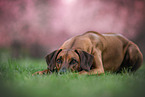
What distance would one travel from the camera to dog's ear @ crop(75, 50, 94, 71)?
4566mm

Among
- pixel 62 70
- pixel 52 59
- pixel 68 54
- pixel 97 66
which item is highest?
pixel 68 54

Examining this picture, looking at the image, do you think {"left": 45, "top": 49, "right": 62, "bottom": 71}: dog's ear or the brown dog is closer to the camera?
the brown dog

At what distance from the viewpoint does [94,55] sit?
16.7 feet

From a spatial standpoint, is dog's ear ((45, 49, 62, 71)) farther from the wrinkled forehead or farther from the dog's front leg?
the dog's front leg

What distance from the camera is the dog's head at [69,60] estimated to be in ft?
14.4

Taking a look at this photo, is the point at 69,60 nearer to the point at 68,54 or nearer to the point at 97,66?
the point at 68,54

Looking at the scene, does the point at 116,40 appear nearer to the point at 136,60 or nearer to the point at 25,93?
the point at 136,60

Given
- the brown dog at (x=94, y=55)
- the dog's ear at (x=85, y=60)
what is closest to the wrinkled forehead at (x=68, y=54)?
the brown dog at (x=94, y=55)

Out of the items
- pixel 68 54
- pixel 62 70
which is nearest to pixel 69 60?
pixel 68 54

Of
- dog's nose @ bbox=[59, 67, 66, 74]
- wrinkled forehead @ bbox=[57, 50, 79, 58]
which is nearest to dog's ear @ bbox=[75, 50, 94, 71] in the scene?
wrinkled forehead @ bbox=[57, 50, 79, 58]

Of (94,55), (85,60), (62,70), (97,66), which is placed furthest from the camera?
(94,55)

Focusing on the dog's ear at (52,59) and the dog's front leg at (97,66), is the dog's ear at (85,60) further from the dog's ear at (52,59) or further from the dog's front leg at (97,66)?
the dog's ear at (52,59)

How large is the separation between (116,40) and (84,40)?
59.5 inches

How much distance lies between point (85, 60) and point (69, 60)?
1.36 feet
